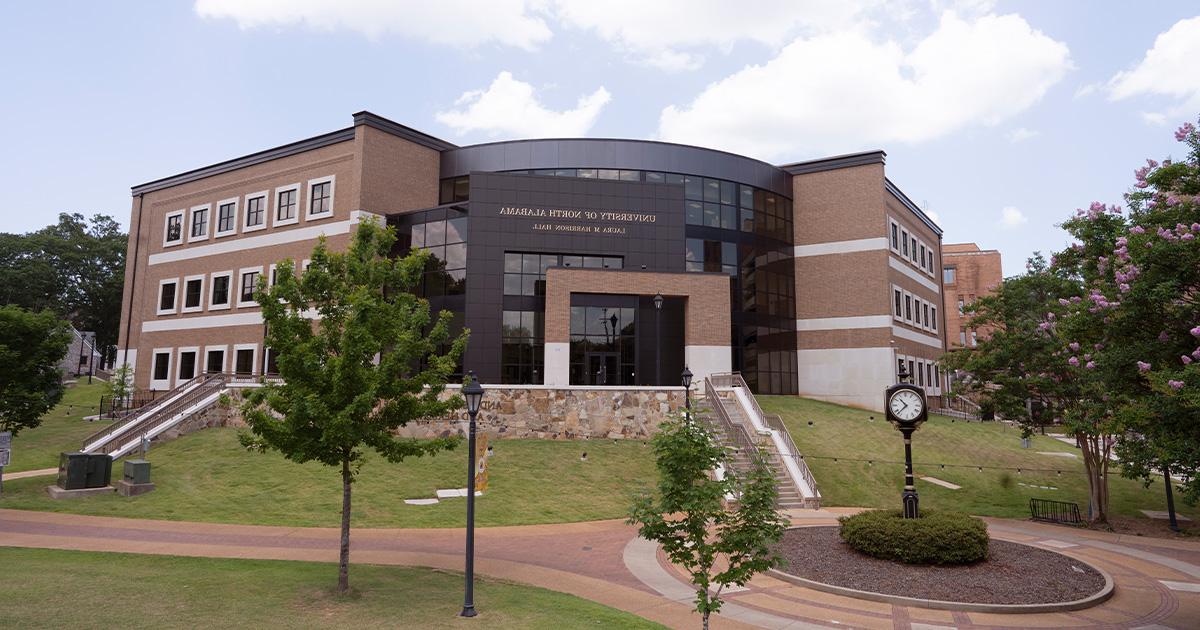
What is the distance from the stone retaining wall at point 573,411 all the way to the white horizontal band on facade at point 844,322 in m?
19.2

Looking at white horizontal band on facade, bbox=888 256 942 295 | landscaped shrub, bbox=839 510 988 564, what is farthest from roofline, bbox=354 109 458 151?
landscaped shrub, bbox=839 510 988 564

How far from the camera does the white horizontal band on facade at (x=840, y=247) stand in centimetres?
4434

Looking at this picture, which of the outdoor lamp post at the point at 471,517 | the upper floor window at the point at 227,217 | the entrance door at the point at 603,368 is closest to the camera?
the outdoor lamp post at the point at 471,517

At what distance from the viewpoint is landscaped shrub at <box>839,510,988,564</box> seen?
14.5m

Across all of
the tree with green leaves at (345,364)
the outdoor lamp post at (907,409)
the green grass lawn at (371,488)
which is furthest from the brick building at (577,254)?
the tree with green leaves at (345,364)

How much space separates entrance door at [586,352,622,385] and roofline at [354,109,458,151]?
1794 cm

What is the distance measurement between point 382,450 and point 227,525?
356 inches

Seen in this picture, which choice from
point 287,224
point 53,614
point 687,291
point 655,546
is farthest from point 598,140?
point 53,614

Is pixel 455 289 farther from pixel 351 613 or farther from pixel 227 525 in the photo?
pixel 351 613

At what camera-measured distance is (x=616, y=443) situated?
29438 millimetres

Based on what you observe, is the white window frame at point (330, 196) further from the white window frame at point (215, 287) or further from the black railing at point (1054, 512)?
the black railing at point (1054, 512)

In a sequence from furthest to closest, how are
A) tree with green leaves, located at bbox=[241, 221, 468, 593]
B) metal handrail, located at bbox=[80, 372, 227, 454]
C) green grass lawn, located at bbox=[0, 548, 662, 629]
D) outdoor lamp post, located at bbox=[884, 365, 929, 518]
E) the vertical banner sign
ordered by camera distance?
metal handrail, located at bbox=[80, 372, 227, 454] → the vertical banner sign → outdoor lamp post, located at bbox=[884, 365, 929, 518] → tree with green leaves, located at bbox=[241, 221, 468, 593] → green grass lawn, located at bbox=[0, 548, 662, 629]

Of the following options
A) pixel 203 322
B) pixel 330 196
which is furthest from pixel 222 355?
pixel 330 196

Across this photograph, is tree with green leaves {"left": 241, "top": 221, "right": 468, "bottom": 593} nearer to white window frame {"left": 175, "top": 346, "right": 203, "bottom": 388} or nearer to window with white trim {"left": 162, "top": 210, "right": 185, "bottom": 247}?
white window frame {"left": 175, "top": 346, "right": 203, "bottom": 388}
